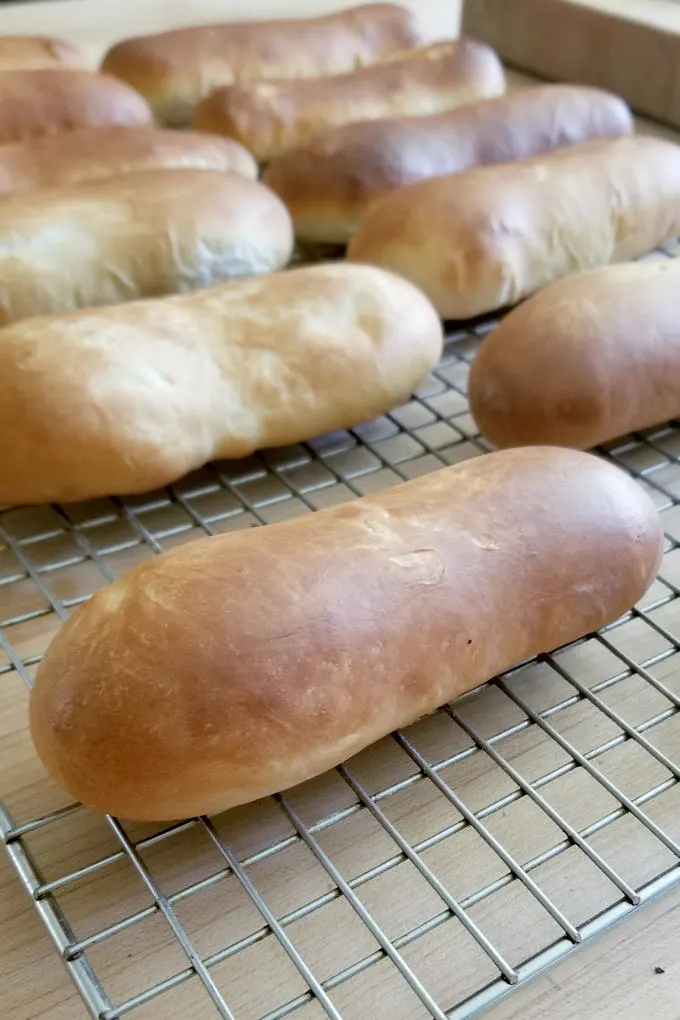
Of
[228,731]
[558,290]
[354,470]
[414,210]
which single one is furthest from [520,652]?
[414,210]

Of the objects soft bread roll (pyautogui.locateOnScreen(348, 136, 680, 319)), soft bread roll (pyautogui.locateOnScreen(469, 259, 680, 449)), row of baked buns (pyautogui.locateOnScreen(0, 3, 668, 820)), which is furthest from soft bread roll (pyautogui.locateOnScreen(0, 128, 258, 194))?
soft bread roll (pyautogui.locateOnScreen(469, 259, 680, 449))

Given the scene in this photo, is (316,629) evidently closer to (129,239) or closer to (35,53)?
(129,239)

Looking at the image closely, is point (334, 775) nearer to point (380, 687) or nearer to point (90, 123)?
point (380, 687)

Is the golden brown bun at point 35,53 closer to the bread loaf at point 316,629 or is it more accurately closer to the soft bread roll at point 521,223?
the soft bread roll at point 521,223

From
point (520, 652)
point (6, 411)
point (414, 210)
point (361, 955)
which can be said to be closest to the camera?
point (361, 955)

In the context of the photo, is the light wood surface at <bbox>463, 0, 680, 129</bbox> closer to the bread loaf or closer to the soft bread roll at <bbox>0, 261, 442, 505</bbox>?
the soft bread roll at <bbox>0, 261, 442, 505</bbox>

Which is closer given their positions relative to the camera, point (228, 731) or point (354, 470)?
point (228, 731)

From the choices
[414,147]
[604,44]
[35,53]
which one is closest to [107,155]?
[414,147]
